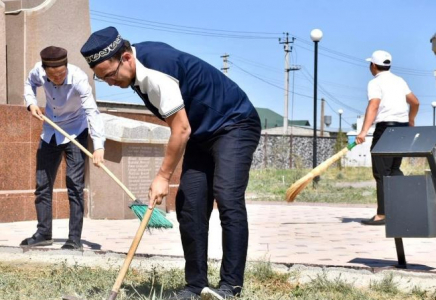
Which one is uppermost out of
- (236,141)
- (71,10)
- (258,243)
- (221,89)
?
(71,10)

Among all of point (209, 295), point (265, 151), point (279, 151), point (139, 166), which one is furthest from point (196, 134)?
point (279, 151)

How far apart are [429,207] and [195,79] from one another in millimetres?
2115

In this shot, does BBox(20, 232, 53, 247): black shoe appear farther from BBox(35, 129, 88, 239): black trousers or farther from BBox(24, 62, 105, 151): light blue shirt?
BBox(24, 62, 105, 151): light blue shirt

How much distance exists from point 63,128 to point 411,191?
9.88ft

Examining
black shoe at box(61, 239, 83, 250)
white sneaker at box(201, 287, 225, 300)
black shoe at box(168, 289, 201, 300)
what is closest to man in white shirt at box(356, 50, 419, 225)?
black shoe at box(61, 239, 83, 250)

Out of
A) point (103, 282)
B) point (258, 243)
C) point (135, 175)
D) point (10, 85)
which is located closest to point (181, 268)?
point (103, 282)

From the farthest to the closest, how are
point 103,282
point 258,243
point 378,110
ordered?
point 378,110
point 258,243
point 103,282

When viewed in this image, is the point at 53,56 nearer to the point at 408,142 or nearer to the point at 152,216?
the point at 152,216

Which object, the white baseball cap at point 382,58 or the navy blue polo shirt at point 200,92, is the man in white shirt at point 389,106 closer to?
the white baseball cap at point 382,58

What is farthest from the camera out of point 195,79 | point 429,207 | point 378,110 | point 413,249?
point 378,110

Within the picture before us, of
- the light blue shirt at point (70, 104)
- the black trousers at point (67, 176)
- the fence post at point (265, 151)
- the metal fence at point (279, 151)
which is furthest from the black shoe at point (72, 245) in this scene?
the fence post at point (265, 151)

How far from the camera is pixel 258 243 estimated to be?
8172 millimetres

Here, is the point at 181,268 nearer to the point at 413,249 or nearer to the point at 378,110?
the point at 413,249

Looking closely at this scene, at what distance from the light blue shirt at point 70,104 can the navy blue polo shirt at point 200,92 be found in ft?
7.27
